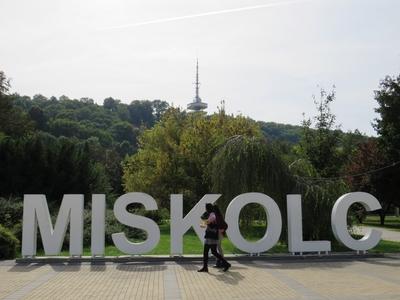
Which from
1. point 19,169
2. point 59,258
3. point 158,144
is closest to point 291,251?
point 59,258

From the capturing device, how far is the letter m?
15836 mm

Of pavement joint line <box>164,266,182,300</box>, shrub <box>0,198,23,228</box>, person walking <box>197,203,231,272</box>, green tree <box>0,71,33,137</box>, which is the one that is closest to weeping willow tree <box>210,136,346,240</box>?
person walking <box>197,203,231,272</box>

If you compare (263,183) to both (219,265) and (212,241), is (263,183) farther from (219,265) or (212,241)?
(212,241)

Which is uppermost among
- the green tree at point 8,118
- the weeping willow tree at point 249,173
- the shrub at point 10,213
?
the green tree at point 8,118

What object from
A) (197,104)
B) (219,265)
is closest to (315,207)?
(219,265)

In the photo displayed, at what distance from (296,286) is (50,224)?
810cm

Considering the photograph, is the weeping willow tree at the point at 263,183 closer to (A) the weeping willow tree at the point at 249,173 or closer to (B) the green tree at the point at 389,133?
(A) the weeping willow tree at the point at 249,173

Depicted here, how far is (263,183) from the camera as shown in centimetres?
1900

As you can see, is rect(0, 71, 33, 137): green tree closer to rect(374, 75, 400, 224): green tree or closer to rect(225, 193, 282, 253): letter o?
rect(374, 75, 400, 224): green tree

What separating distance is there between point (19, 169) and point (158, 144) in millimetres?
11192

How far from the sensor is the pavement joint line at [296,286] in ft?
33.6

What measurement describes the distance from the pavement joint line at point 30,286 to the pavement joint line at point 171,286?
2863mm

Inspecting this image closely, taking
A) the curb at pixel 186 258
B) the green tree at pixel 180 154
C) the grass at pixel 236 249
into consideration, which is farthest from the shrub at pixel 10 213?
the green tree at pixel 180 154

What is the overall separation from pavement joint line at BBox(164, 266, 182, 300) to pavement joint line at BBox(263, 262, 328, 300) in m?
2.49
